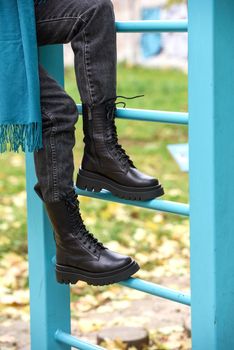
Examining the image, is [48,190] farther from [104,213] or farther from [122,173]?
[104,213]

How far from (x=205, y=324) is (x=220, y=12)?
785mm

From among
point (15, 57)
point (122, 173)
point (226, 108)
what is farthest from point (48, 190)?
point (226, 108)

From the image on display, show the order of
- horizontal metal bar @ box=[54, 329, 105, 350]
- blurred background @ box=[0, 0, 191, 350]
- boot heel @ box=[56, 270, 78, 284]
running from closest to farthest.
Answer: boot heel @ box=[56, 270, 78, 284]
horizontal metal bar @ box=[54, 329, 105, 350]
blurred background @ box=[0, 0, 191, 350]

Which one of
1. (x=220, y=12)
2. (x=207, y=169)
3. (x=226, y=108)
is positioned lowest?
(x=207, y=169)

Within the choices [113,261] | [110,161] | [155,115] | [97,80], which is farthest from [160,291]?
[97,80]

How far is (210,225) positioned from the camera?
7.26 feet

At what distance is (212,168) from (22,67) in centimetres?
60

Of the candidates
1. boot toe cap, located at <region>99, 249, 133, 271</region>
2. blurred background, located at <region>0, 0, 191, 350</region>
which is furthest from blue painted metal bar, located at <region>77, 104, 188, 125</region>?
blurred background, located at <region>0, 0, 191, 350</region>

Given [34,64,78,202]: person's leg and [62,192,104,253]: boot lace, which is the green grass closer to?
[62,192,104,253]: boot lace

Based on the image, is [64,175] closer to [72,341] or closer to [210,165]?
[210,165]

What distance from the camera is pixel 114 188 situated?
2508mm

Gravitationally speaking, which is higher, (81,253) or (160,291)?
(81,253)

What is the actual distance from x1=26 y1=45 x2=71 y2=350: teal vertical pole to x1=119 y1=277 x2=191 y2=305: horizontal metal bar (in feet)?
1.24

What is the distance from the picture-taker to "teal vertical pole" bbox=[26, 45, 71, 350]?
2.79 metres
